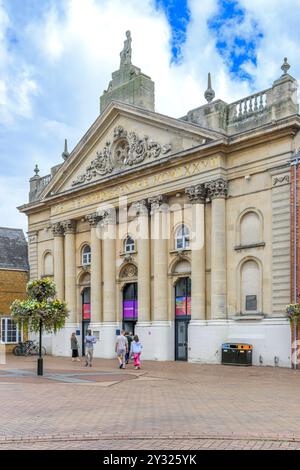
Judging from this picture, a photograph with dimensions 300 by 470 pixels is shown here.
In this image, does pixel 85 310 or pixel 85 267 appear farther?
→ pixel 85 310

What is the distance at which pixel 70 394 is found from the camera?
16500 mm

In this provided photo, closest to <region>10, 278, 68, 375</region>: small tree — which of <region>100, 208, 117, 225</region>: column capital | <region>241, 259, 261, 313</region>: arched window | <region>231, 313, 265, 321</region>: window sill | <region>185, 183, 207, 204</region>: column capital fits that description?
Answer: <region>231, 313, 265, 321</region>: window sill

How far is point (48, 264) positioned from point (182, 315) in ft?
46.9

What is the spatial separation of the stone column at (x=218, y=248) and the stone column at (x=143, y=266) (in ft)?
15.7

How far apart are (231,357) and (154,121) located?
13.8m

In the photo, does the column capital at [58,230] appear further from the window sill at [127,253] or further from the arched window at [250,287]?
the arched window at [250,287]

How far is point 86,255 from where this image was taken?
1532 inches

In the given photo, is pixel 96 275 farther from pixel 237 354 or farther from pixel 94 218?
pixel 237 354

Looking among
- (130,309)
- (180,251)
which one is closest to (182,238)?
(180,251)

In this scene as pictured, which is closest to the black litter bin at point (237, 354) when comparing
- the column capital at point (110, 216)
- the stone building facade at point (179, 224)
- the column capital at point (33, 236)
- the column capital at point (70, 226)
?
the stone building facade at point (179, 224)

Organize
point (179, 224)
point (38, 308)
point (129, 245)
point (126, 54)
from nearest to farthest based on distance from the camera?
point (38, 308), point (179, 224), point (129, 245), point (126, 54)

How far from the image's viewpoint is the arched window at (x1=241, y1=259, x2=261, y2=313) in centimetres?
2833

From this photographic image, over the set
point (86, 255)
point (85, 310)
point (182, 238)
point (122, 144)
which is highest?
point (122, 144)

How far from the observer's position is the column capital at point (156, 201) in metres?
32.5
